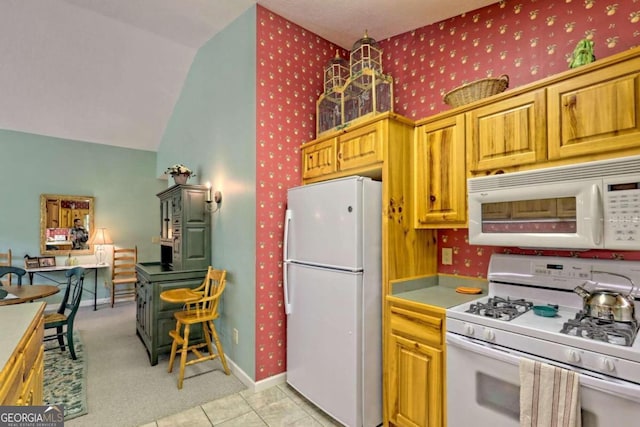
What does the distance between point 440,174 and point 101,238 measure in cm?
564

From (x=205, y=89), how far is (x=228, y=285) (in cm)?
231

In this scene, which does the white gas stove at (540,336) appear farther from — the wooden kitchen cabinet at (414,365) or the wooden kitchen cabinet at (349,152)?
the wooden kitchen cabinet at (349,152)

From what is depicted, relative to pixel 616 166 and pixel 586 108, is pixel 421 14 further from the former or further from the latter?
pixel 616 166

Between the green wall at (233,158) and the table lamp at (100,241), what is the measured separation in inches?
107

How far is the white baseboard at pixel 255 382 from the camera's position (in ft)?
8.55

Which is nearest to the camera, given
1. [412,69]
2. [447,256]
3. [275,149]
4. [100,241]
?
[447,256]

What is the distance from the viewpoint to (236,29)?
298 cm

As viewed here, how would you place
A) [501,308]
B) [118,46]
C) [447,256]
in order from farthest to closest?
[118,46] < [447,256] < [501,308]

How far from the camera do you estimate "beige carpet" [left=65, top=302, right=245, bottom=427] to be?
230 cm

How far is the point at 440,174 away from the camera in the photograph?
211 centimetres

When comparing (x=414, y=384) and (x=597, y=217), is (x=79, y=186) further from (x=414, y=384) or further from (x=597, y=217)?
(x=597, y=217)

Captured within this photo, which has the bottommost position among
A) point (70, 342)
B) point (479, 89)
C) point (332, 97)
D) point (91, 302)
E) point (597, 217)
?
point (91, 302)

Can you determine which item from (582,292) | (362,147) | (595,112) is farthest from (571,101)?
(362,147)

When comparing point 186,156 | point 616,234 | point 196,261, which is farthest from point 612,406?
point 186,156
